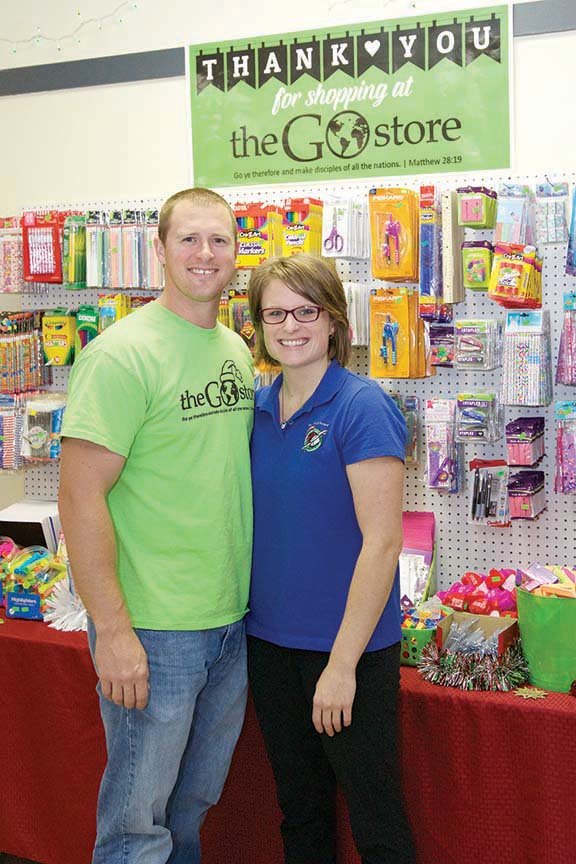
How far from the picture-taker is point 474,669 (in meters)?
2.53

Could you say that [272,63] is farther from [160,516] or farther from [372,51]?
[160,516]

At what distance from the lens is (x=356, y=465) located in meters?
1.97

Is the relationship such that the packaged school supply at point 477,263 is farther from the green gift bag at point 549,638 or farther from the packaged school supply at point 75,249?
the packaged school supply at point 75,249

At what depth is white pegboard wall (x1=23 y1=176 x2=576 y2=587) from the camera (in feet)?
9.68

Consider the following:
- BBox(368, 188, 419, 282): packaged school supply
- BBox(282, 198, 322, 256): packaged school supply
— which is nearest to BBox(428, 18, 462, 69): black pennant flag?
BBox(368, 188, 419, 282): packaged school supply

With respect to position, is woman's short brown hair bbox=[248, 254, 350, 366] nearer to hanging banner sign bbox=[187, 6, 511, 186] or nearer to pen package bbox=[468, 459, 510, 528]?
pen package bbox=[468, 459, 510, 528]

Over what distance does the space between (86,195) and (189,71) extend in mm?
642

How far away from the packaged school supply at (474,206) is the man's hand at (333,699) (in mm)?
1461

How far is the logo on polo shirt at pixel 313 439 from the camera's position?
2.04 m

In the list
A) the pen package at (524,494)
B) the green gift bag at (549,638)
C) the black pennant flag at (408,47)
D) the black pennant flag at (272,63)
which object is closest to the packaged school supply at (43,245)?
the black pennant flag at (272,63)

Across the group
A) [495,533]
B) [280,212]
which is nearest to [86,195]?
[280,212]

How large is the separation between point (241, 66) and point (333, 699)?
2323 millimetres

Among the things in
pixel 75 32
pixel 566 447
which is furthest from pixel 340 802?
pixel 75 32

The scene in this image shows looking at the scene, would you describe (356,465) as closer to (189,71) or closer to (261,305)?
(261,305)
